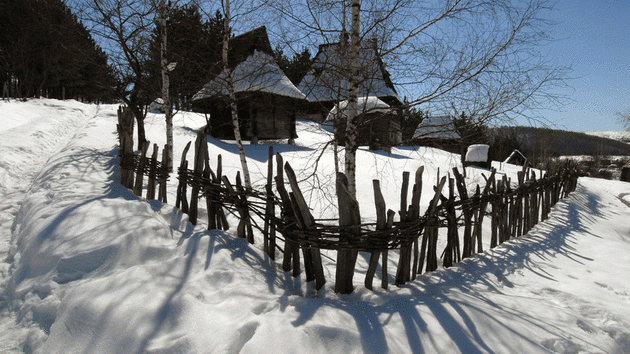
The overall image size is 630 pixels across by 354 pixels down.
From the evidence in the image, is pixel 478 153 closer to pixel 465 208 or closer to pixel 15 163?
pixel 465 208

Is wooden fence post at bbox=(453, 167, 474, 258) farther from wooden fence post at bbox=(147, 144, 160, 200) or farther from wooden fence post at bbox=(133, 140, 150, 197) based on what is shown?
wooden fence post at bbox=(133, 140, 150, 197)

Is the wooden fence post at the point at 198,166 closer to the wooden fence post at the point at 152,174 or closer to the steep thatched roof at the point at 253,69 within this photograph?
the wooden fence post at the point at 152,174

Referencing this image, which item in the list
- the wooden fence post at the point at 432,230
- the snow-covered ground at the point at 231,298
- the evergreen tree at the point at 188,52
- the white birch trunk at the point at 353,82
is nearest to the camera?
the snow-covered ground at the point at 231,298

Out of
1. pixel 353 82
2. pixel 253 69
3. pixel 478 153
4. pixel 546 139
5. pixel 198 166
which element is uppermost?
pixel 253 69

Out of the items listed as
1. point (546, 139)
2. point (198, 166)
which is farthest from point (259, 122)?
point (546, 139)

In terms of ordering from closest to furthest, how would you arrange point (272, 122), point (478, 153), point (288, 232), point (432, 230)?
point (288, 232) → point (432, 230) → point (272, 122) → point (478, 153)

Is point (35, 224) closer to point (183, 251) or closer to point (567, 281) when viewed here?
point (183, 251)

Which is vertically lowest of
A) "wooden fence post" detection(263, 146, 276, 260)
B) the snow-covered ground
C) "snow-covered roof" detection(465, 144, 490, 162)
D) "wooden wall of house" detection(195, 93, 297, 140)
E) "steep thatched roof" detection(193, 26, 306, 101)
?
the snow-covered ground

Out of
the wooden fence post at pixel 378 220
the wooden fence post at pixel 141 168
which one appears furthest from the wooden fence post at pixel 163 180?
the wooden fence post at pixel 378 220

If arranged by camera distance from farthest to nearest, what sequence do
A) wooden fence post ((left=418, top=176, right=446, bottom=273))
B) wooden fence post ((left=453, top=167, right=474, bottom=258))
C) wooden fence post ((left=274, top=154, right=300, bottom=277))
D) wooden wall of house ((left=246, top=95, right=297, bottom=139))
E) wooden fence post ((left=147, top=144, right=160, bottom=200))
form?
wooden wall of house ((left=246, top=95, right=297, bottom=139)), wooden fence post ((left=147, top=144, right=160, bottom=200)), wooden fence post ((left=453, top=167, right=474, bottom=258)), wooden fence post ((left=418, top=176, right=446, bottom=273)), wooden fence post ((left=274, top=154, right=300, bottom=277))

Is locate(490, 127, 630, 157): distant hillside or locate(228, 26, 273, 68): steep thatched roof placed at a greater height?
locate(228, 26, 273, 68): steep thatched roof

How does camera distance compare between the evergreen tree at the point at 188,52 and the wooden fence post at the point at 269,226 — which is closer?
the wooden fence post at the point at 269,226

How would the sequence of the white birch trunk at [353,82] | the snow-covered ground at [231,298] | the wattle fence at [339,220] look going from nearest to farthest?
the snow-covered ground at [231,298], the wattle fence at [339,220], the white birch trunk at [353,82]

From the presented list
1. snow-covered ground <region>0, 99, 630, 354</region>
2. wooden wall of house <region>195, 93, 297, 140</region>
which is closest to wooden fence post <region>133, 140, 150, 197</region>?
snow-covered ground <region>0, 99, 630, 354</region>
